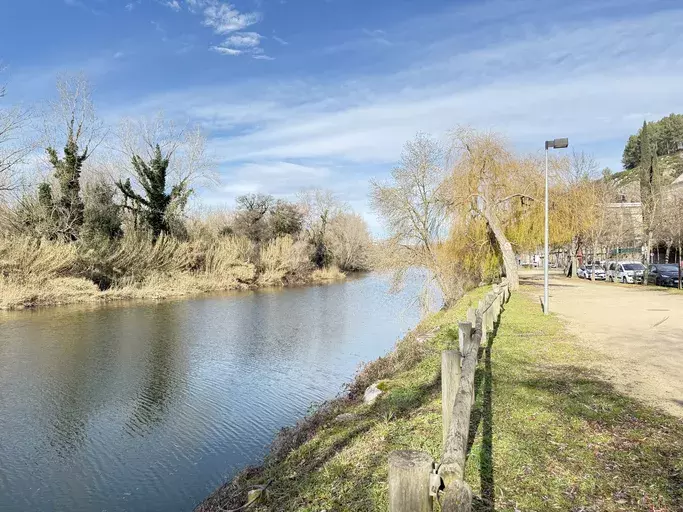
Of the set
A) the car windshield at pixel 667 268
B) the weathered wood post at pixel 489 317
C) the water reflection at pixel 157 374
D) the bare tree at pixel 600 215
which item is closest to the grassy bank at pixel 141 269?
the water reflection at pixel 157 374

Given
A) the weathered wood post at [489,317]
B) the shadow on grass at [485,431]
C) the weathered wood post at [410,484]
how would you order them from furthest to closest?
1. the weathered wood post at [489,317]
2. the shadow on grass at [485,431]
3. the weathered wood post at [410,484]

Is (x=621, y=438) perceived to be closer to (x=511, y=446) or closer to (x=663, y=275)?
(x=511, y=446)

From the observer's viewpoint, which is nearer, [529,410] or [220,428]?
[529,410]

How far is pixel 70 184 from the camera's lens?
116ft

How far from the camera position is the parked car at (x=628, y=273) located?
33375mm

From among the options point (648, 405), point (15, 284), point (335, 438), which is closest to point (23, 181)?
point (15, 284)

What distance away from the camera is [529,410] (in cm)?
619

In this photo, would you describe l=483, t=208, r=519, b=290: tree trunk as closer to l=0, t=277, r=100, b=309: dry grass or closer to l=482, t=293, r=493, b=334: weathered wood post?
l=482, t=293, r=493, b=334: weathered wood post

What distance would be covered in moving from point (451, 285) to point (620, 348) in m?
16.2

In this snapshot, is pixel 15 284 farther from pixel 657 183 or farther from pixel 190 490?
pixel 657 183

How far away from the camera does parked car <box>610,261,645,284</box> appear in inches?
1314

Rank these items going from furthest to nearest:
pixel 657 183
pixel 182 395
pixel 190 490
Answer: pixel 657 183 → pixel 182 395 → pixel 190 490

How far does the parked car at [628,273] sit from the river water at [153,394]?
1867cm

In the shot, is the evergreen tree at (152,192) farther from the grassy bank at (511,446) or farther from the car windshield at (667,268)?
the car windshield at (667,268)
